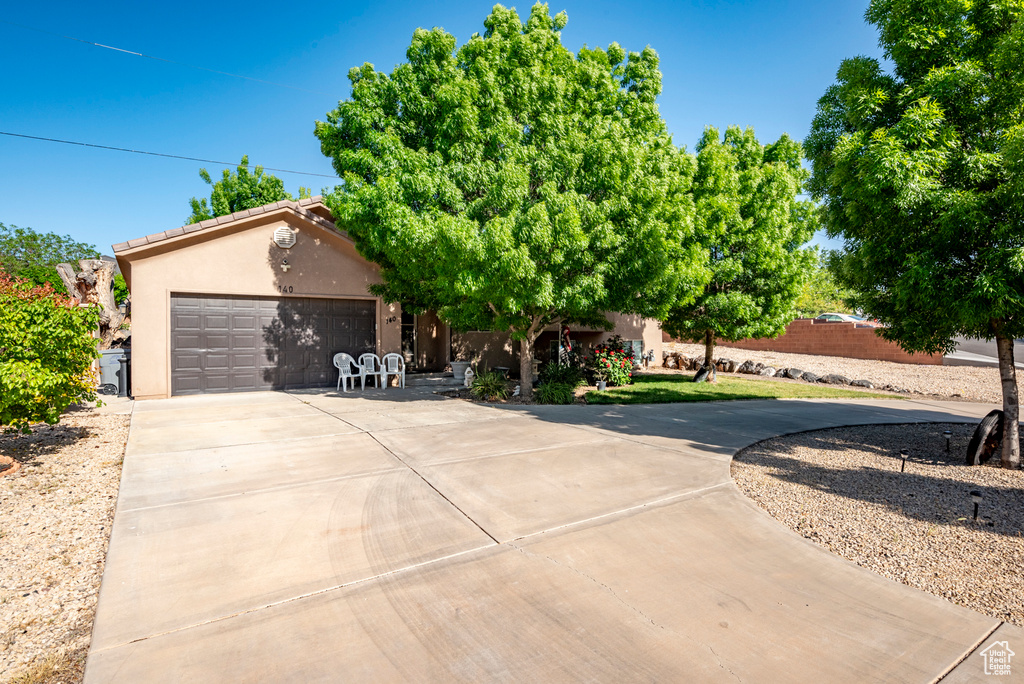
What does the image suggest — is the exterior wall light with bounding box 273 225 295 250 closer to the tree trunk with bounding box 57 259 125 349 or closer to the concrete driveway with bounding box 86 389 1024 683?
the tree trunk with bounding box 57 259 125 349

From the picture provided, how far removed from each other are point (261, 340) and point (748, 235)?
1215cm

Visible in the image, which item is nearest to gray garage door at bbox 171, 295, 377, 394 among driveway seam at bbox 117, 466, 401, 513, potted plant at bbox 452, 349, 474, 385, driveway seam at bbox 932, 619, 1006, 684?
potted plant at bbox 452, 349, 474, 385

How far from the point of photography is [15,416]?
5.38m

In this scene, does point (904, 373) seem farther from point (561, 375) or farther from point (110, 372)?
point (110, 372)

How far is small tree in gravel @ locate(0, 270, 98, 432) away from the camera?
16.5ft

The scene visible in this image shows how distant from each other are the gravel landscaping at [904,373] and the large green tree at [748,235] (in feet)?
16.2

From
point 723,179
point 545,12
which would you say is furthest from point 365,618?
point 723,179

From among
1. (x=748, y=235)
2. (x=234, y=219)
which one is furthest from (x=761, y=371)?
(x=234, y=219)

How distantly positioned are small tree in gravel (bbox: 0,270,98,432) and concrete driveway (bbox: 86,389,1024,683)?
1.04 m

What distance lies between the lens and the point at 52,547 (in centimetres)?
360

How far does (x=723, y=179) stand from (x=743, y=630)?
1205cm

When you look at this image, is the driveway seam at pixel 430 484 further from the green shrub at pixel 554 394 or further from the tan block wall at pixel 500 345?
the tan block wall at pixel 500 345

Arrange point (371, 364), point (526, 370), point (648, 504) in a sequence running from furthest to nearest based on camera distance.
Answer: point (371, 364), point (526, 370), point (648, 504)

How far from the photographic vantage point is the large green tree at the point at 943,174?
203 inches
